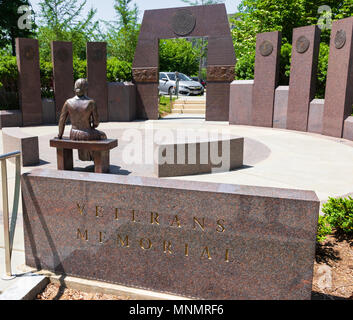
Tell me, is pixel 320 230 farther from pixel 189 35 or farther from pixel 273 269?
pixel 189 35

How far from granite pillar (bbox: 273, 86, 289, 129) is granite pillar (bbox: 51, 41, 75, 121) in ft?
29.8

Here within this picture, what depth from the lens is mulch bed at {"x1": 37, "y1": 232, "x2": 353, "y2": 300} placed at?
10.7 feet

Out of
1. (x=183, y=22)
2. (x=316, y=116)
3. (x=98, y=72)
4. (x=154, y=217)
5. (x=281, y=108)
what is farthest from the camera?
(x=183, y=22)

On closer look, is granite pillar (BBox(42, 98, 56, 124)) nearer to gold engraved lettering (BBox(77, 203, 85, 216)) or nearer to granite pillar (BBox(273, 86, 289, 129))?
granite pillar (BBox(273, 86, 289, 129))

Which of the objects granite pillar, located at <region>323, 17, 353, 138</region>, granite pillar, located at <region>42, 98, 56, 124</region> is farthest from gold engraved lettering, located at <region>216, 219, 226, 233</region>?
granite pillar, located at <region>42, 98, 56, 124</region>

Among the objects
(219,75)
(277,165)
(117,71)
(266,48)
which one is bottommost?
(277,165)

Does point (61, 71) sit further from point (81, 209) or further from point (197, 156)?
point (81, 209)

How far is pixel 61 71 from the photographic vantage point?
631 inches

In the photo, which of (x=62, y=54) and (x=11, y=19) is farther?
(x=11, y=19)

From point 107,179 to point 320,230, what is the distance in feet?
8.03

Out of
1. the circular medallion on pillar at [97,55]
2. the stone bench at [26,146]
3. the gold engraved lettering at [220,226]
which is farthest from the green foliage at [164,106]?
the gold engraved lettering at [220,226]

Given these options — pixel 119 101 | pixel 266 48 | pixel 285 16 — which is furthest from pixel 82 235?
pixel 285 16

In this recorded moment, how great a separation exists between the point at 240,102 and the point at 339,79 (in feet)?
14.9

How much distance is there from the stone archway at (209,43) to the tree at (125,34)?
51.7 ft
